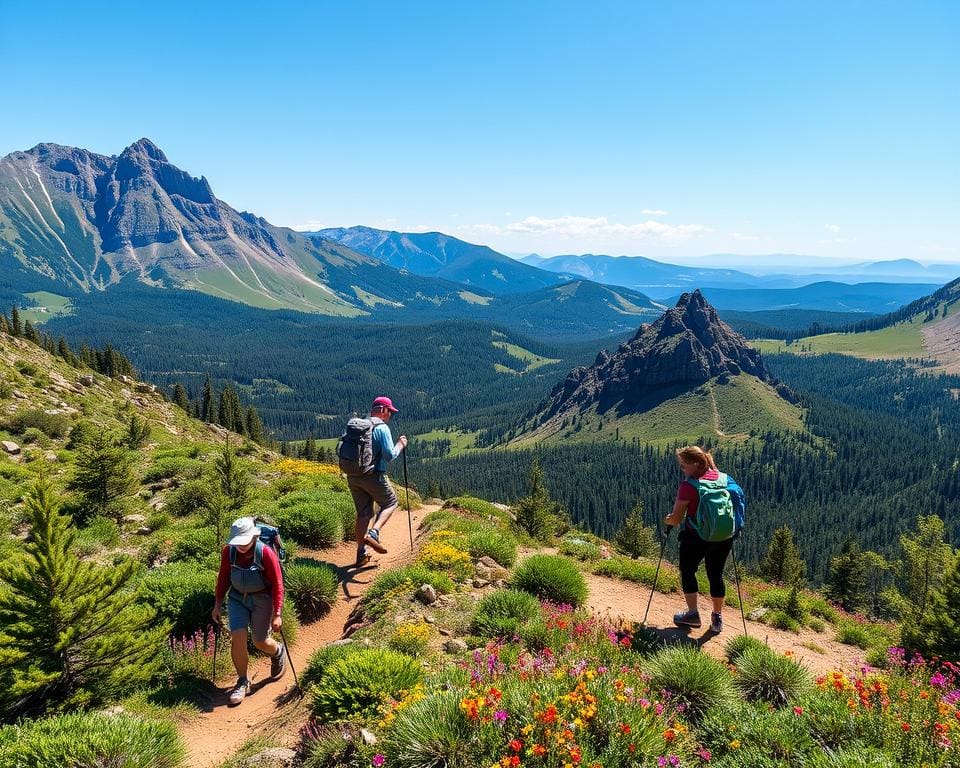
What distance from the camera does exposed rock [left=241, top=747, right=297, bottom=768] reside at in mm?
6055

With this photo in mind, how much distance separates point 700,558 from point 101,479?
63.1ft

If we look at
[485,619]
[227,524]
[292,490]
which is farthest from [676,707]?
[292,490]

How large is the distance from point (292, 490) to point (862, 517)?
7333 inches

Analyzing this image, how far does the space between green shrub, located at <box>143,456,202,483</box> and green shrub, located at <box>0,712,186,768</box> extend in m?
17.1

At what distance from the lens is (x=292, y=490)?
19094mm

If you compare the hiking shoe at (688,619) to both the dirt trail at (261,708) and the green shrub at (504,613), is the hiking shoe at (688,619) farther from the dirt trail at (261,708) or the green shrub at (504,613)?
the dirt trail at (261,708)

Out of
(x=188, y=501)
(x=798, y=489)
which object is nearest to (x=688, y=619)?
(x=188, y=501)

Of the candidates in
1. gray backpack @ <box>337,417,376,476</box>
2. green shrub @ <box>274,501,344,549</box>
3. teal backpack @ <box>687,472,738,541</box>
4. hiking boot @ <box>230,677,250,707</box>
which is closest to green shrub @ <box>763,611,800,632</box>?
teal backpack @ <box>687,472,738,541</box>

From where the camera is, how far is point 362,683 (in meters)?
6.52

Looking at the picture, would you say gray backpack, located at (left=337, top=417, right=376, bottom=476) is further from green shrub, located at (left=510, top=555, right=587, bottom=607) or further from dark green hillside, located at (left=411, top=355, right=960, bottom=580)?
dark green hillside, located at (left=411, top=355, right=960, bottom=580)

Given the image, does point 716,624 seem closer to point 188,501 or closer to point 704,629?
point 704,629

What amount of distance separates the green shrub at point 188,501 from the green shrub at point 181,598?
324 inches

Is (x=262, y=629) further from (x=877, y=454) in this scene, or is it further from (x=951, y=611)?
(x=877, y=454)

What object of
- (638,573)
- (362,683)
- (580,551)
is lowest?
(580,551)
